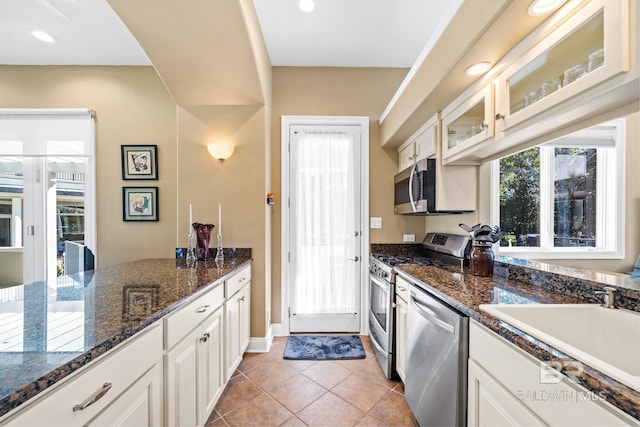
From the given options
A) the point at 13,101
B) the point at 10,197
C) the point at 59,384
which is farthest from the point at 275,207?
the point at 13,101

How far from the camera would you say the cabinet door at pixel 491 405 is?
82 centimetres

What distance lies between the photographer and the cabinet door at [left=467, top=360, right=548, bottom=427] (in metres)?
0.82

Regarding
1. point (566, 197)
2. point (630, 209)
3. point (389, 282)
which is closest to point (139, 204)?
point (389, 282)

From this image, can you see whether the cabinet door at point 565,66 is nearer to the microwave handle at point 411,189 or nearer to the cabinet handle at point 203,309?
the microwave handle at point 411,189

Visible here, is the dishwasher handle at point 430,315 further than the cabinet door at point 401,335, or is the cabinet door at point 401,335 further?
the cabinet door at point 401,335

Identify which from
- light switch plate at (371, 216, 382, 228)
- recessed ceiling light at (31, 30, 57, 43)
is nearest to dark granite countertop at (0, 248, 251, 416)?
light switch plate at (371, 216, 382, 228)

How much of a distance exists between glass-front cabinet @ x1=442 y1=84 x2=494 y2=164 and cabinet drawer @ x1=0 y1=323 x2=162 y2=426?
1.87m

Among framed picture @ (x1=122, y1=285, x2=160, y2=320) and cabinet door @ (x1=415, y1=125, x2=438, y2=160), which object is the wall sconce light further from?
cabinet door @ (x1=415, y1=125, x2=438, y2=160)

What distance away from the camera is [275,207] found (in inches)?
112

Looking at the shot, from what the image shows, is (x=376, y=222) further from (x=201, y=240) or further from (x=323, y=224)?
(x=201, y=240)

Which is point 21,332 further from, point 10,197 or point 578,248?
point 10,197

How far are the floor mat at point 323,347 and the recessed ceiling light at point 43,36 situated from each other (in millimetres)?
3706

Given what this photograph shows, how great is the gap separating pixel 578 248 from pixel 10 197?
16.8ft

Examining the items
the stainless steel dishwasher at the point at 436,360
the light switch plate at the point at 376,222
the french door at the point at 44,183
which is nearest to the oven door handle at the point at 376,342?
the stainless steel dishwasher at the point at 436,360
